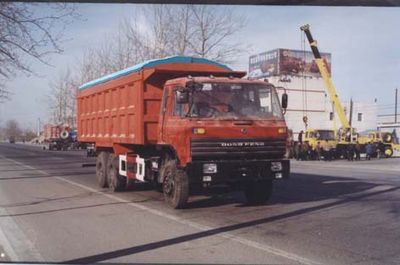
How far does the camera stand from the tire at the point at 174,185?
1176cm

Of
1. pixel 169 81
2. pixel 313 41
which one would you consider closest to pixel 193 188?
pixel 169 81

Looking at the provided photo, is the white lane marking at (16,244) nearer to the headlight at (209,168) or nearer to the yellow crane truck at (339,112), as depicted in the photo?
the headlight at (209,168)

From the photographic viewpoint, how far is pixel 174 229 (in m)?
9.71

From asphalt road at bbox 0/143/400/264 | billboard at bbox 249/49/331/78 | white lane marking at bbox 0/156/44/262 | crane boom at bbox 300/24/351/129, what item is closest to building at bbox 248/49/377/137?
billboard at bbox 249/49/331/78

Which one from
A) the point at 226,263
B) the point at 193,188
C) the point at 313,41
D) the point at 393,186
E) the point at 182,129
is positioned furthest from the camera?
the point at 313,41

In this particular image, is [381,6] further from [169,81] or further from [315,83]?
[315,83]

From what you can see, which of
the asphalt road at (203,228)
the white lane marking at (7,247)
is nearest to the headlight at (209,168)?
the asphalt road at (203,228)

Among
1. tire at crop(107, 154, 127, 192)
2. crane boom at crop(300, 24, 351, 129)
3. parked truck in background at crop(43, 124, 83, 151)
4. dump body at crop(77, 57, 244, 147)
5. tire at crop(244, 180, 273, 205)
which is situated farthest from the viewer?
parked truck in background at crop(43, 124, 83, 151)

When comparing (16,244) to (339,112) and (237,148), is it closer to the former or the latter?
(237,148)

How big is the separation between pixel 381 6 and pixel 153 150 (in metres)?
7.01

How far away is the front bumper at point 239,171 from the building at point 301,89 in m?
72.5

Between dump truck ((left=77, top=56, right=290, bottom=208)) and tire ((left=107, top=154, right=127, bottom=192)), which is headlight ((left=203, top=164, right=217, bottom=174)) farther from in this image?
tire ((left=107, top=154, right=127, bottom=192))

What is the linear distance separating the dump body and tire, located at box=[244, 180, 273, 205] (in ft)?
8.24

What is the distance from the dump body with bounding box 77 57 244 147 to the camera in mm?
13219
